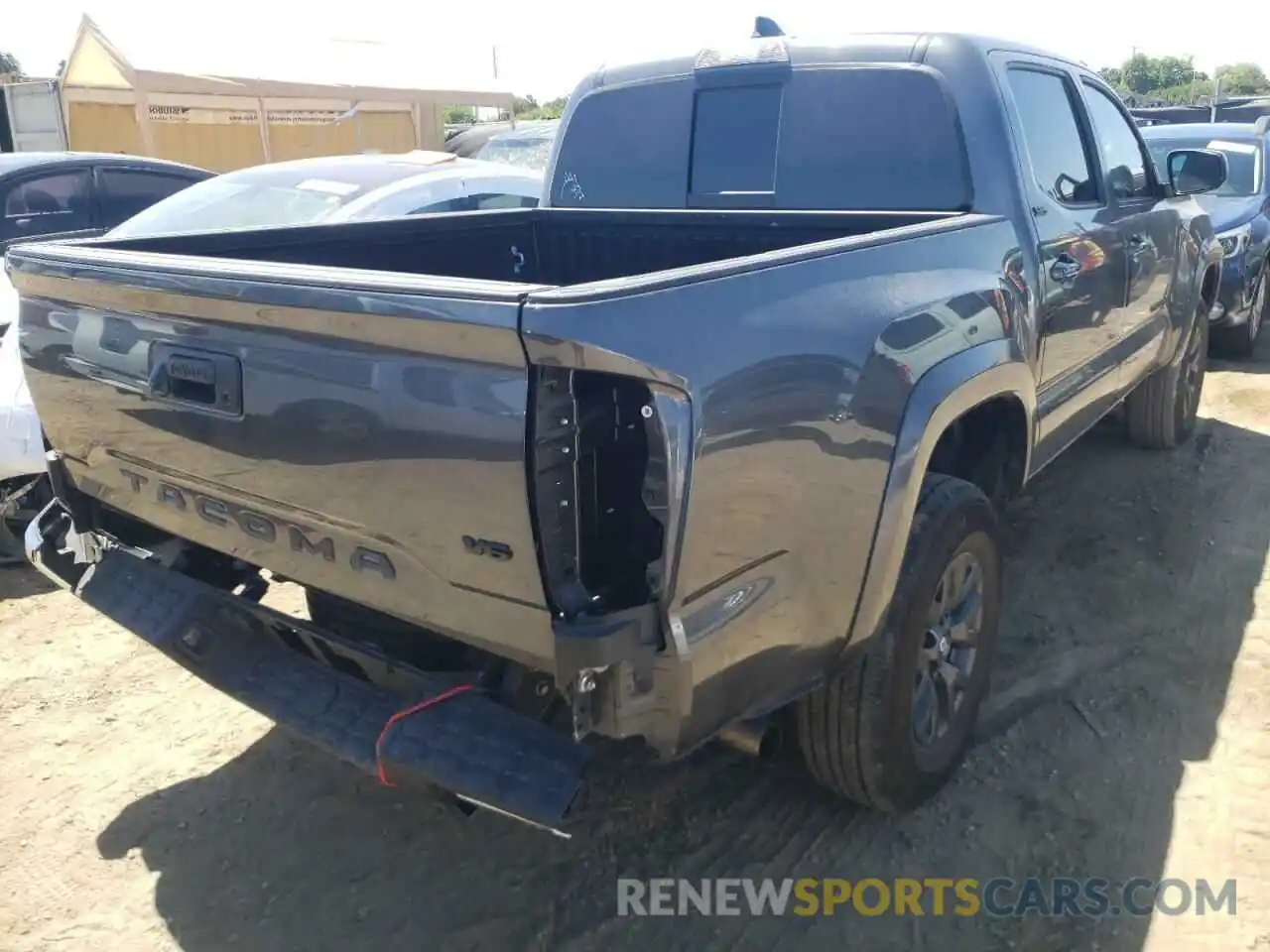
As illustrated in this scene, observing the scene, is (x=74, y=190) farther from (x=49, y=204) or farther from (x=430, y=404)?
(x=430, y=404)

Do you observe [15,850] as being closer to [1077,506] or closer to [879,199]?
[879,199]

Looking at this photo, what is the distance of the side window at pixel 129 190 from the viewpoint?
7695 mm

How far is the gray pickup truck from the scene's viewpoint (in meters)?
1.97

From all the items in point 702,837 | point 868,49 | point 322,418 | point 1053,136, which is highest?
point 868,49

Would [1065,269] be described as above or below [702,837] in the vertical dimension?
above

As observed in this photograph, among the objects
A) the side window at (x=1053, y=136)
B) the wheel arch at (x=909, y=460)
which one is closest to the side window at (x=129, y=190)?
the side window at (x=1053, y=136)

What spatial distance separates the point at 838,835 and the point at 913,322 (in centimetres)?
139

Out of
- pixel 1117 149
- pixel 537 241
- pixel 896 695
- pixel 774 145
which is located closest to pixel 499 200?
pixel 537 241

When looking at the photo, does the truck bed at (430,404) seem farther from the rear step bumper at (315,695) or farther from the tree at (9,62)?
the tree at (9,62)

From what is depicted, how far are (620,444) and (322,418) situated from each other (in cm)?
60

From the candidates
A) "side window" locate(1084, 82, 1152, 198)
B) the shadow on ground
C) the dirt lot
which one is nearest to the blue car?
"side window" locate(1084, 82, 1152, 198)

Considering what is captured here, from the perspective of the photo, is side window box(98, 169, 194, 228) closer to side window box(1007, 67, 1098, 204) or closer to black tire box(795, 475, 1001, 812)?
side window box(1007, 67, 1098, 204)

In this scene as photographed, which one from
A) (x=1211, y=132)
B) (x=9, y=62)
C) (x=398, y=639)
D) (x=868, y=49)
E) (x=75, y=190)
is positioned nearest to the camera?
(x=398, y=639)

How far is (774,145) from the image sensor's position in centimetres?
386
